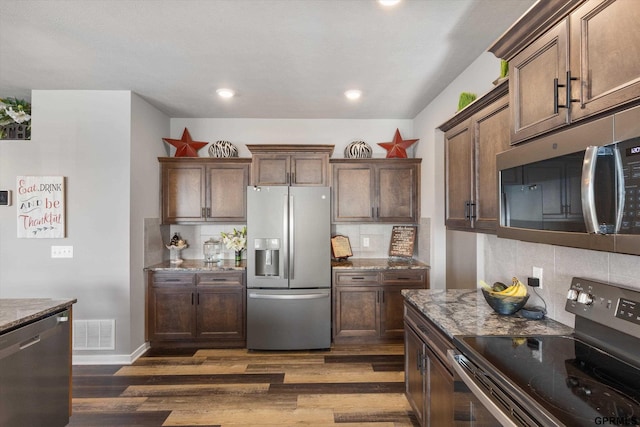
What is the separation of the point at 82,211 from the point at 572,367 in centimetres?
393

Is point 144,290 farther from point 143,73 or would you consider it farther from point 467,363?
point 467,363

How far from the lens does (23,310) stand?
188 centimetres

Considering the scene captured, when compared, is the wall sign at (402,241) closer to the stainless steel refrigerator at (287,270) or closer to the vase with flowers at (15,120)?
the stainless steel refrigerator at (287,270)

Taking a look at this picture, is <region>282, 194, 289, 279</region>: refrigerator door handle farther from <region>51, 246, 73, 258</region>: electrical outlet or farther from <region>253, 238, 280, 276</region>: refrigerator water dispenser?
<region>51, 246, 73, 258</region>: electrical outlet

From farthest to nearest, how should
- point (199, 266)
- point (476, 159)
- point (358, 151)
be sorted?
point (358, 151), point (199, 266), point (476, 159)

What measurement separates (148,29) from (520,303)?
9.37 ft

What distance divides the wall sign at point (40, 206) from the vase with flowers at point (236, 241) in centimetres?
156

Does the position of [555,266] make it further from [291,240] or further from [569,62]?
[291,240]

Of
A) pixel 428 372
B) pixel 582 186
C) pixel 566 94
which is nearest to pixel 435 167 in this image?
pixel 428 372

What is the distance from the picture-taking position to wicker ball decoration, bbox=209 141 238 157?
404 centimetres

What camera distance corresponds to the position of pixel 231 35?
2.29 meters

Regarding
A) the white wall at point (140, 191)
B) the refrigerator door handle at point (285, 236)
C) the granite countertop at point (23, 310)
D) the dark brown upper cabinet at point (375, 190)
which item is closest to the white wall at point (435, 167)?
the dark brown upper cabinet at point (375, 190)

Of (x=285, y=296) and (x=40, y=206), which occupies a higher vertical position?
(x=40, y=206)

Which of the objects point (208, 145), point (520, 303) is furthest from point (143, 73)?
point (520, 303)
